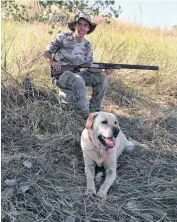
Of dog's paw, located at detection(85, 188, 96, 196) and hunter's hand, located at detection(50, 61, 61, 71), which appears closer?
dog's paw, located at detection(85, 188, 96, 196)

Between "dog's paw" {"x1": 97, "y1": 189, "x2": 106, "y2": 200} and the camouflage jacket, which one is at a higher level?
the camouflage jacket

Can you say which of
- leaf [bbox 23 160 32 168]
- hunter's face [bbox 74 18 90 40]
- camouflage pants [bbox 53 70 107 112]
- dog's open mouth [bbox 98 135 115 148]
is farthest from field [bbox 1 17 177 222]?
hunter's face [bbox 74 18 90 40]

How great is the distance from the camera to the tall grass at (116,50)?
495 cm

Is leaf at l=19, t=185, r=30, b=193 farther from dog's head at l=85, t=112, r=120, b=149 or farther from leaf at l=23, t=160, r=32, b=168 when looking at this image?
dog's head at l=85, t=112, r=120, b=149

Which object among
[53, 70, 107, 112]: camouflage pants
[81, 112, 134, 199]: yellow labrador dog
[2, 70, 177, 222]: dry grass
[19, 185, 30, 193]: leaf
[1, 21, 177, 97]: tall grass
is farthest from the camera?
[1, 21, 177, 97]: tall grass

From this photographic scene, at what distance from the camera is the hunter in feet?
14.4

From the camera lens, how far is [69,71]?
449 cm

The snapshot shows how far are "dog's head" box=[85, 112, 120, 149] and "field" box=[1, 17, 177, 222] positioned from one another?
13.5 inches

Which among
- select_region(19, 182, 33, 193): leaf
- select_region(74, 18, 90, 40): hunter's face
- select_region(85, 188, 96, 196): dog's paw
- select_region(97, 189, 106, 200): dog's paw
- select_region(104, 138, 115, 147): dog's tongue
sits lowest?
select_region(97, 189, 106, 200): dog's paw

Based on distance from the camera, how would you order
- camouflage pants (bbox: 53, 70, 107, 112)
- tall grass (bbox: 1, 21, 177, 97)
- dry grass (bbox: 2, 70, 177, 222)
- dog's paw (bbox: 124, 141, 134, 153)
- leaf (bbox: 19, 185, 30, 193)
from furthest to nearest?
tall grass (bbox: 1, 21, 177, 97) → camouflage pants (bbox: 53, 70, 107, 112) → dog's paw (bbox: 124, 141, 134, 153) → leaf (bbox: 19, 185, 30, 193) → dry grass (bbox: 2, 70, 177, 222)

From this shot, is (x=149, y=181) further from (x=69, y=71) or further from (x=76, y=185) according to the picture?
(x=69, y=71)

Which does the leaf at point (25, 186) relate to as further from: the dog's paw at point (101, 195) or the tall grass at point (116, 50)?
the tall grass at point (116, 50)

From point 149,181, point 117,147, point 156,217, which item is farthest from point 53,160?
point 156,217

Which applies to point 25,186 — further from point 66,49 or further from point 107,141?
point 66,49
